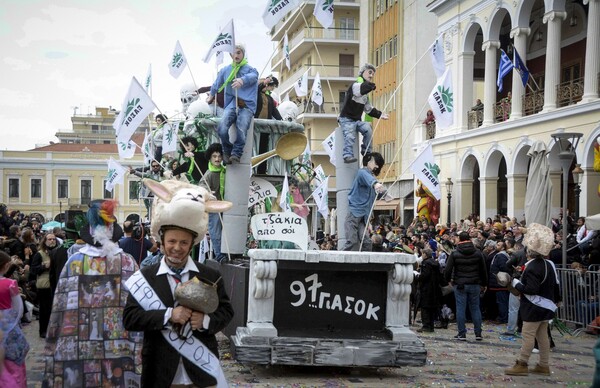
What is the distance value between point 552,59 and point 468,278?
15612 millimetres

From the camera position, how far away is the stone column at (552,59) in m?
26.9

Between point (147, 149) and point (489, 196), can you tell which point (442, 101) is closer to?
point (147, 149)

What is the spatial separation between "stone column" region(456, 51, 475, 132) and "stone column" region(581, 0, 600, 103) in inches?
349

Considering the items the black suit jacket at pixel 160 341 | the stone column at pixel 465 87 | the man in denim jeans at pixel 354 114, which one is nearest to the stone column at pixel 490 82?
the stone column at pixel 465 87

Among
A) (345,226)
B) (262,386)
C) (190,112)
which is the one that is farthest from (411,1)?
(262,386)

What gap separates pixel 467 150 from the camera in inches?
1314

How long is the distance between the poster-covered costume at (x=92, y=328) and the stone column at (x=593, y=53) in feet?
68.3

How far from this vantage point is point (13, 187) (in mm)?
87500

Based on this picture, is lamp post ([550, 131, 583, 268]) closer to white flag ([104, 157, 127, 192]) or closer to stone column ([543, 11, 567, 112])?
stone column ([543, 11, 567, 112])

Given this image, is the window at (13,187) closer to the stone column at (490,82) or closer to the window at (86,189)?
the window at (86,189)

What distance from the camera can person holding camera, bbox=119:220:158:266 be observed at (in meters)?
13.7

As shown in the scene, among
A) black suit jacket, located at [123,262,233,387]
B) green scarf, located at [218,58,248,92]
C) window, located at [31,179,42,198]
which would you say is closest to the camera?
black suit jacket, located at [123,262,233,387]

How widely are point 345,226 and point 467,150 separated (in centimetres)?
2265

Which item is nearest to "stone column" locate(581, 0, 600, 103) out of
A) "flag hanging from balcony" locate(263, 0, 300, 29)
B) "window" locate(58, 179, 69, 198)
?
"flag hanging from balcony" locate(263, 0, 300, 29)
